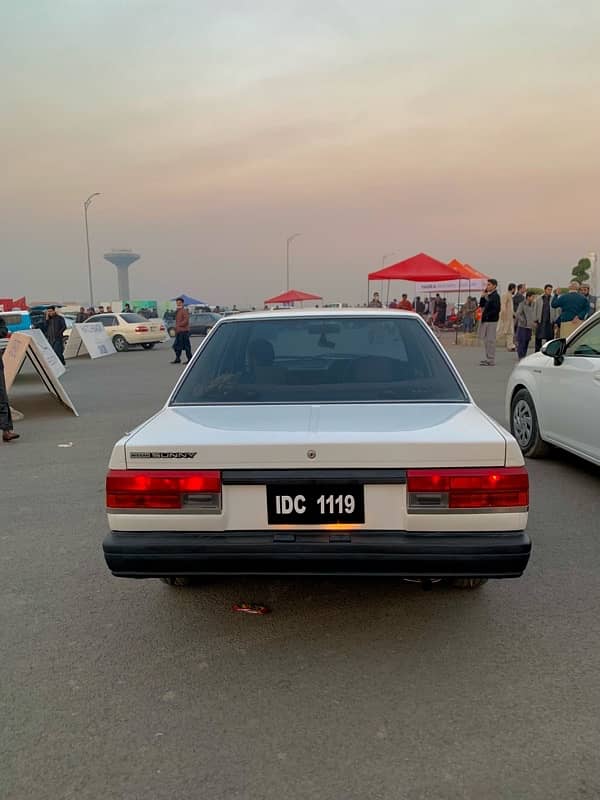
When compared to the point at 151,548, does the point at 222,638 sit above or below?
below

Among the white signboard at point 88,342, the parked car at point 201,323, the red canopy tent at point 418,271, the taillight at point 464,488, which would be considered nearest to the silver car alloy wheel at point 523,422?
the taillight at point 464,488

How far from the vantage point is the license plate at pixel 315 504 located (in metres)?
2.70

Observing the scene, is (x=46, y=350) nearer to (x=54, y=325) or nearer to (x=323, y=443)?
(x=54, y=325)

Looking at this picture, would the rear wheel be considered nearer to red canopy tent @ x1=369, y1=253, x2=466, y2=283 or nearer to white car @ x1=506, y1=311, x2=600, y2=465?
white car @ x1=506, y1=311, x2=600, y2=465

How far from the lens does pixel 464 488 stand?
8.73 ft

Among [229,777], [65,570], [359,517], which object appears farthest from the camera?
[65,570]

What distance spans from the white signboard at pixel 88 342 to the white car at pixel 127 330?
1173 millimetres

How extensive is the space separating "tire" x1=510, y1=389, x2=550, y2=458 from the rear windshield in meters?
2.76

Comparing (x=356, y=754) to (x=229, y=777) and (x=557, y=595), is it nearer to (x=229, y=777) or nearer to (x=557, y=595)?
(x=229, y=777)

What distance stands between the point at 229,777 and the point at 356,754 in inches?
17.5

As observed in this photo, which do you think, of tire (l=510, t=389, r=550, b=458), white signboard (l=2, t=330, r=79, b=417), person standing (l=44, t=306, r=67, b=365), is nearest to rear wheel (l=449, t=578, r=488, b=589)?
tire (l=510, t=389, r=550, b=458)

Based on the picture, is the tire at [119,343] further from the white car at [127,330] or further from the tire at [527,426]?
the tire at [527,426]

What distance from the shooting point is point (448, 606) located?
3359mm

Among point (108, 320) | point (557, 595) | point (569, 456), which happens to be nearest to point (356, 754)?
point (557, 595)
